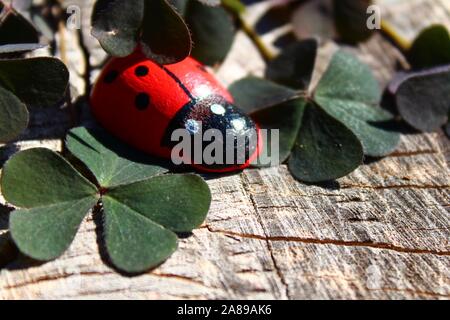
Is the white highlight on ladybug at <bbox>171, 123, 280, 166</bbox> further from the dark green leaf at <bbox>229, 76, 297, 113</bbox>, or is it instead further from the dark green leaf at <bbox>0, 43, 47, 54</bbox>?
the dark green leaf at <bbox>0, 43, 47, 54</bbox>

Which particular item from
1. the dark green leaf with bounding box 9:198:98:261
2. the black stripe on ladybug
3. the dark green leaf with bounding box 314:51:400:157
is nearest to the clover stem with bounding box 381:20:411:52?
the dark green leaf with bounding box 314:51:400:157

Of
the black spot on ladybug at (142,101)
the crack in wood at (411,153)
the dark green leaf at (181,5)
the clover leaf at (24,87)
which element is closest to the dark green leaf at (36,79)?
the clover leaf at (24,87)

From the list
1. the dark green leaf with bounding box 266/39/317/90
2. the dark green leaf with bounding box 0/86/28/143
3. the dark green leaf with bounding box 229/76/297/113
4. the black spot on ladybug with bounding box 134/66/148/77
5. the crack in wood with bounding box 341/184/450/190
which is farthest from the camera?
the dark green leaf with bounding box 266/39/317/90

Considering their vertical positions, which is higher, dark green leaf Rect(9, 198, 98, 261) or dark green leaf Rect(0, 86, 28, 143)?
dark green leaf Rect(0, 86, 28, 143)

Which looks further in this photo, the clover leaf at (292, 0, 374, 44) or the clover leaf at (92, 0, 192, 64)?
the clover leaf at (292, 0, 374, 44)

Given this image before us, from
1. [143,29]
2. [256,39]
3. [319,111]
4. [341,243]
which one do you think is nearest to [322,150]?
[319,111]

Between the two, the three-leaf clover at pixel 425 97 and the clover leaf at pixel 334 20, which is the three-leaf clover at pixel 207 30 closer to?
the clover leaf at pixel 334 20

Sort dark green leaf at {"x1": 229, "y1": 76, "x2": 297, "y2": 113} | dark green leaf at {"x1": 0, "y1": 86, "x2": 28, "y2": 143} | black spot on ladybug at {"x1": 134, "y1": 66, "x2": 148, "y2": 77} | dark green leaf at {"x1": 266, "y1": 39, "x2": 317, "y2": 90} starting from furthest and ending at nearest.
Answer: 1. dark green leaf at {"x1": 266, "y1": 39, "x2": 317, "y2": 90}
2. dark green leaf at {"x1": 229, "y1": 76, "x2": 297, "y2": 113}
3. black spot on ladybug at {"x1": 134, "y1": 66, "x2": 148, "y2": 77}
4. dark green leaf at {"x1": 0, "y1": 86, "x2": 28, "y2": 143}

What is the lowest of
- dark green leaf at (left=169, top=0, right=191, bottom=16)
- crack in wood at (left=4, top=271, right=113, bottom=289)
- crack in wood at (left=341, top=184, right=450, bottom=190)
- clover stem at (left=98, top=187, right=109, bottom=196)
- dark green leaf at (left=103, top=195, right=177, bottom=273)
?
crack in wood at (left=4, top=271, right=113, bottom=289)
